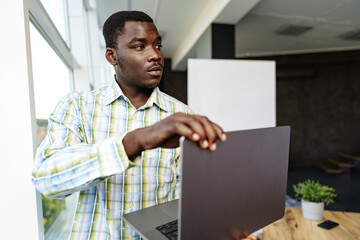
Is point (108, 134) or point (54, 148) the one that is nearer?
point (54, 148)

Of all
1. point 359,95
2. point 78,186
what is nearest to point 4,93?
point 78,186

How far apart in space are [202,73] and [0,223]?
237 centimetres

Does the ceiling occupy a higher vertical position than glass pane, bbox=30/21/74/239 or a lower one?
higher

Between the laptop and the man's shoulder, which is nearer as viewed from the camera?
the laptop

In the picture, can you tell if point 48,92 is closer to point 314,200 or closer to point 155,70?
point 155,70

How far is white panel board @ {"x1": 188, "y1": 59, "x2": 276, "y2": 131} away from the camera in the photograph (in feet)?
9.12

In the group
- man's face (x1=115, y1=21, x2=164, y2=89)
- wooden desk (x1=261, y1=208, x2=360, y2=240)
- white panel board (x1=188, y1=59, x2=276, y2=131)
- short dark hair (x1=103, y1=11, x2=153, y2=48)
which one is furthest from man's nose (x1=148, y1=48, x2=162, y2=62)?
white panel board (x1=188, y1=59, x2=276, y2=131)

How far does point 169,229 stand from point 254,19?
150 inches

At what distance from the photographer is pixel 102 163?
0.50 metres

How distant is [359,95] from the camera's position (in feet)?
20.4

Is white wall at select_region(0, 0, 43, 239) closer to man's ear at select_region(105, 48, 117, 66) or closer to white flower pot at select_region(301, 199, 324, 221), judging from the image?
man's ear at select_region(105, 48, 117, 66)

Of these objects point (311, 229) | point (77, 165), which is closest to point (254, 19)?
point (311, 229)

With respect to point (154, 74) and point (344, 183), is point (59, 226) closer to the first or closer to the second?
point (154, 74)

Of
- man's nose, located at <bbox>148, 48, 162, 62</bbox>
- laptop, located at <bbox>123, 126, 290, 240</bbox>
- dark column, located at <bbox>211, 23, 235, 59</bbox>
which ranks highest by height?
dark column, located at <bbox>211, 23, 235, 59</bbox>
